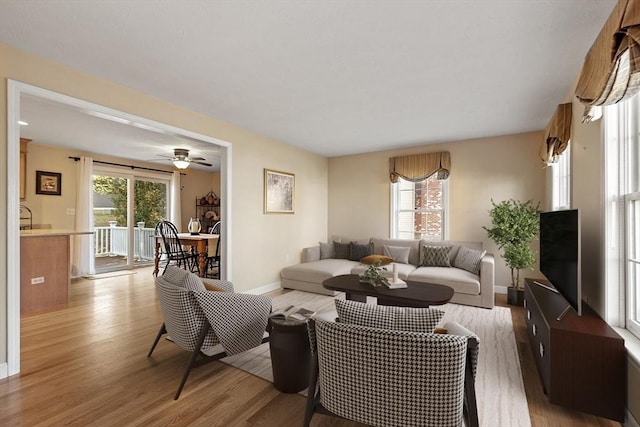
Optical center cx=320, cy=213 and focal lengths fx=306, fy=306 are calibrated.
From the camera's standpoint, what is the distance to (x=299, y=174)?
5586 millimetres

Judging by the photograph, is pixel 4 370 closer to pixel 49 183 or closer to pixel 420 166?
pixel 49 183

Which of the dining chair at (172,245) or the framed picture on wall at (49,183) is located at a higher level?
the framed picture on wall at (49,183)

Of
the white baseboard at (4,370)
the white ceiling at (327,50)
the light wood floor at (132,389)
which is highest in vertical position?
the white ceiling at (327,50)

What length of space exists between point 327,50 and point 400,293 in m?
2.27

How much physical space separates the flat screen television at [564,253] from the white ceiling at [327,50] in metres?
1.25

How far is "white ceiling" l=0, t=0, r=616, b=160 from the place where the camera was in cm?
186

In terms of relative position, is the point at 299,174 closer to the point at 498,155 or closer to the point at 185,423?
the point at 498,155

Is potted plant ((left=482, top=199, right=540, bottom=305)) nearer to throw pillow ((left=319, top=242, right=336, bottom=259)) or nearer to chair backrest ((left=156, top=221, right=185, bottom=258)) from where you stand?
throw pillow ((left=319, top=242, right=336, bottom=259))

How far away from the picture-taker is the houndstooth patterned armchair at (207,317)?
2152 mm

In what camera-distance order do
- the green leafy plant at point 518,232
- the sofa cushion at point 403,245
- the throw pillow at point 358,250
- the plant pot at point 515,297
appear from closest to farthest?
the green leafy plant at point 518,232 → the plant pot at point 515,297 → the sofa cushion at point 403,245 → the throw pillow at point 358,250

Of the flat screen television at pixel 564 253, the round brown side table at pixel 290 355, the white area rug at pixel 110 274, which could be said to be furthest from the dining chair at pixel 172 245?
the flat screen television at pixel 564 253

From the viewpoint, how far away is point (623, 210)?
204 cm

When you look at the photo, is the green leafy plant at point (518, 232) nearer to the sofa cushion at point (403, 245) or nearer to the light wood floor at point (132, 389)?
the light wood floor at point (132, 389)

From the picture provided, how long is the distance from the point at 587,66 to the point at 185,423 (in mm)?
3315
